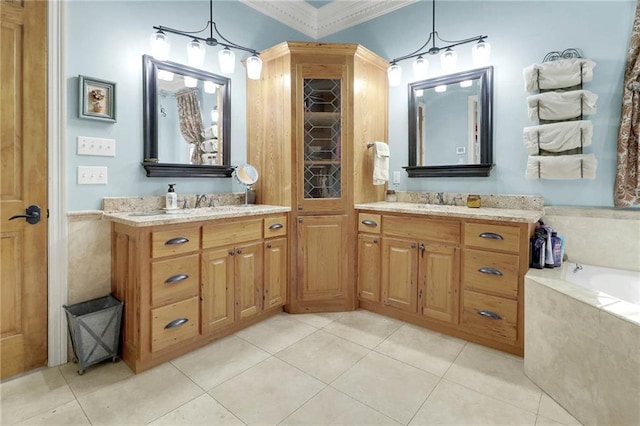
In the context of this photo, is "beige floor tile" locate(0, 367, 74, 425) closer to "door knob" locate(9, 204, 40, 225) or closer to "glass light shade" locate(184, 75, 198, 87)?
"door knob" locate(9, 204, 40, 225)

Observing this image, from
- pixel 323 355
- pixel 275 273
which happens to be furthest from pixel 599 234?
pixel 275 273

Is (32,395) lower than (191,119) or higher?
lower

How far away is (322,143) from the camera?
2.90 meters

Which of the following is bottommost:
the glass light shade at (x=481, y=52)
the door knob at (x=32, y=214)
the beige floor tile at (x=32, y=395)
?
Answer: the beige floor tile at (x=32, y=395)

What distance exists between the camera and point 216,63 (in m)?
2.88

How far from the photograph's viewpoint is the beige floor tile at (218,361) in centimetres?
194

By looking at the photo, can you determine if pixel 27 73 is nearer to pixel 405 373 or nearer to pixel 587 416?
pixel 405 373

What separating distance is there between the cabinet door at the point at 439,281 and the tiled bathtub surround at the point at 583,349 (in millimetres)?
502

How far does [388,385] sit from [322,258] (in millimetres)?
1249

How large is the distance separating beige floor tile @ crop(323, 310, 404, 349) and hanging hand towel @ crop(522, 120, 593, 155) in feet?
5.82

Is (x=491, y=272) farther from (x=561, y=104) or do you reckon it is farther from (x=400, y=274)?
(x=561, y=104)

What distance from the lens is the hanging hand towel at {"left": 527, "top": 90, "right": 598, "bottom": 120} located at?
226cm

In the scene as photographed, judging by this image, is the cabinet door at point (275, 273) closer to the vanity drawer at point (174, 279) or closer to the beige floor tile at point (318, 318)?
the beige floor tile at point (318, 318)

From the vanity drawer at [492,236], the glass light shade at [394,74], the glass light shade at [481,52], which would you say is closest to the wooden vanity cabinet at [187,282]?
the vanity drawer at [492,236]
